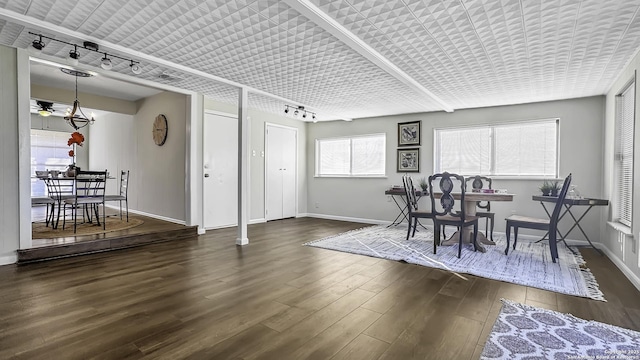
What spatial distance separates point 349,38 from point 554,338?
279cm

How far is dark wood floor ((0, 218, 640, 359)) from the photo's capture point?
183 centimetres

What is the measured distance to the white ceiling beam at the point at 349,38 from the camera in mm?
A: 2381

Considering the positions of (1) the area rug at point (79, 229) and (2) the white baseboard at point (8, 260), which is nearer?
(2) the white baseboard at point (8, 260)

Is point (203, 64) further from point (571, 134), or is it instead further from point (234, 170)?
point (571, 134)

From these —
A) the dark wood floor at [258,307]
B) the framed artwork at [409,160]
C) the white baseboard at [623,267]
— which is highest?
the framed artwork at [409,160]

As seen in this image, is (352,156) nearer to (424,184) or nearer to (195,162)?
(424,184)

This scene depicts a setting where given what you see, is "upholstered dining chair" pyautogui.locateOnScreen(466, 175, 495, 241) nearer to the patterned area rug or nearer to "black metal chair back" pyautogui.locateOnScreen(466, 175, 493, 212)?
"black metal chair back" pyautogui.locateOnScreen(466, 175, 493, 212)

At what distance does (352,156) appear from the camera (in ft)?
24.4

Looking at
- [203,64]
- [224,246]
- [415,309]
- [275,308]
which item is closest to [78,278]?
[224,246]

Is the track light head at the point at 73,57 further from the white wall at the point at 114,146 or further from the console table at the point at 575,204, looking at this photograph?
the console table at the point at 575,204

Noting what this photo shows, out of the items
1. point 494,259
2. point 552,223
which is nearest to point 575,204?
point 552,223

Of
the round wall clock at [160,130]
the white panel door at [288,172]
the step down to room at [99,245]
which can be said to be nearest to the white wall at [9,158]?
the step down to room at [99,245]

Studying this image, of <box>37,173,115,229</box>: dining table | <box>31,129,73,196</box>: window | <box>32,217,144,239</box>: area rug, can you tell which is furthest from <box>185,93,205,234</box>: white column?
<box>31,129,73,196</box>: window

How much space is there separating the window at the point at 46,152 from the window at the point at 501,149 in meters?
10.6
